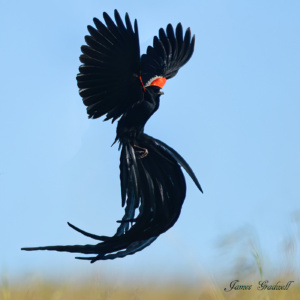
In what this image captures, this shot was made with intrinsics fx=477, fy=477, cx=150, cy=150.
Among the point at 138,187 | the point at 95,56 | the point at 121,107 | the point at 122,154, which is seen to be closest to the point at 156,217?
the point at 138,187

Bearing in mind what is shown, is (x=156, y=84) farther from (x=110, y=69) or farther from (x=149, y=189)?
(x=149, y=189)

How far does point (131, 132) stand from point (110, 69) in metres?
0.55

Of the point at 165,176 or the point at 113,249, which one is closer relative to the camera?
the point at 113,249

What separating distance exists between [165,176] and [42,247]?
1199 millimetres

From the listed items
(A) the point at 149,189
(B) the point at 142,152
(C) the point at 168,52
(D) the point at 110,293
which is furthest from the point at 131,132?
(D) the point at 110,293

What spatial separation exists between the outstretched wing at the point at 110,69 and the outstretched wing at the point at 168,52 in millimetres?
725

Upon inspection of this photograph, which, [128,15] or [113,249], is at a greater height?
[128,15]

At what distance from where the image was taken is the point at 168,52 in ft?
15.6

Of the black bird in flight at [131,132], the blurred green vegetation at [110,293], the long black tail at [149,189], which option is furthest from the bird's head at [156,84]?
the blurred green vegetation at [110,293]

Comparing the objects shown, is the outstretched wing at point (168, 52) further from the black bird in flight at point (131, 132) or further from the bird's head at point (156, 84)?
the black bird in flight at point (131, 132)

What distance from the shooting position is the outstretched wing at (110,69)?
376cm

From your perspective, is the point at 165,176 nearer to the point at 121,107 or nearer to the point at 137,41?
the point at 121,107

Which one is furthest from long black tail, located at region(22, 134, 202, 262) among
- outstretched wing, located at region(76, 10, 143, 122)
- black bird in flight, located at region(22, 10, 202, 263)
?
outstretched wing, located at region(76, 10, 143, 122)

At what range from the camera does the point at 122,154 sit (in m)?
4.03
